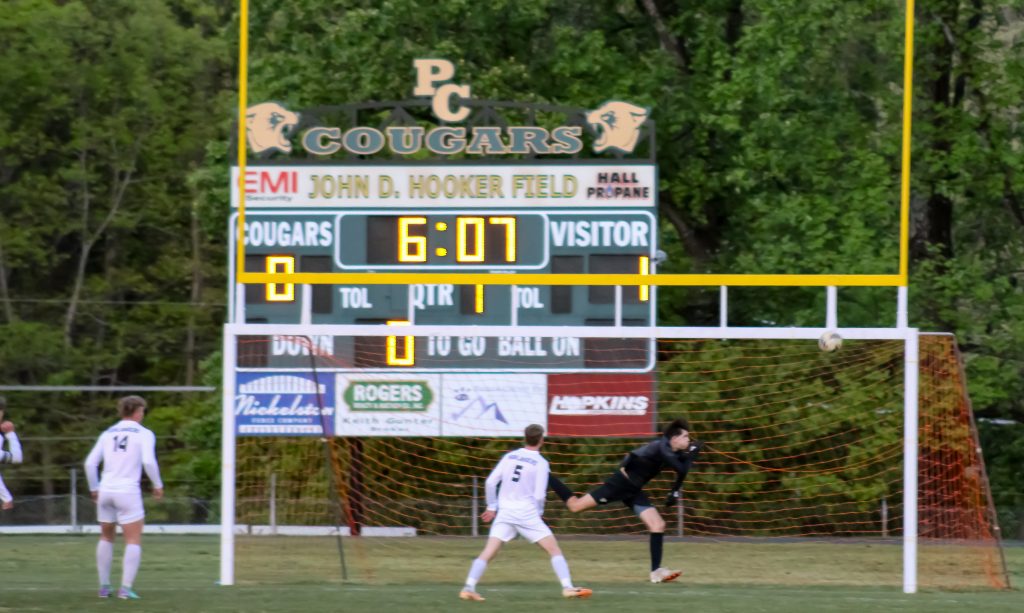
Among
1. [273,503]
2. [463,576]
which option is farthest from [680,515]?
[463,576]

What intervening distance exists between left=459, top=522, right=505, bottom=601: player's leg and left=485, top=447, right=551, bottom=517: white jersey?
0.13 metres

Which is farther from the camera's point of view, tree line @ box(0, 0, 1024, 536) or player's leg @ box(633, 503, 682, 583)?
tree line @ box(0, 0, 1024, 536)

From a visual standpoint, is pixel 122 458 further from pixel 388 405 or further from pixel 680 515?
pixel 680 515

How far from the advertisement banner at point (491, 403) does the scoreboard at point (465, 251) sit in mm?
165

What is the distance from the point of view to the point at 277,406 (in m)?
16.5

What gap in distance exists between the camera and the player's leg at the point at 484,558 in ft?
41.1

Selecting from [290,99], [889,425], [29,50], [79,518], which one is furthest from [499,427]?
[29,50]

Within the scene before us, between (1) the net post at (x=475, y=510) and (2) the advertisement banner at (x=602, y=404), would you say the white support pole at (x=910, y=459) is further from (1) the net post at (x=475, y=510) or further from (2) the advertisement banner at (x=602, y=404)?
(1) the net post at (x=475, y=510)

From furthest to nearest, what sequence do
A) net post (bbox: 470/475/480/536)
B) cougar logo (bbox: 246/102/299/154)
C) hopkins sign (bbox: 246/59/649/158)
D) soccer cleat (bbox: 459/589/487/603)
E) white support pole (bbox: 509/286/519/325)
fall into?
1. net post (bbox: 470/475/480/536)
2. cougar logo (bbox: 246/102/299/154)
3. hopkins sign (bbox: 246/59/649/158)
4. white support pole (bbox: 509/286/519/325)
5. soccer cleat (bbox: 459/589/487/603)

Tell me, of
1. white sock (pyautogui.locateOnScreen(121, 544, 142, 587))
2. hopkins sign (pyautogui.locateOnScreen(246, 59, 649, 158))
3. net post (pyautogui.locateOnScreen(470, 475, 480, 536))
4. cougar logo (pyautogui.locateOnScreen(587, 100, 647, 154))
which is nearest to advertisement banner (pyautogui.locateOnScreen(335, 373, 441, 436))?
net post (pyautogui.locateOnScreen(470, 475, 480, 536))

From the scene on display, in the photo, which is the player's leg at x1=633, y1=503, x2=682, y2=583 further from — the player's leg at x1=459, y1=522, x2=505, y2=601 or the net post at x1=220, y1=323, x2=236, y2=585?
the net post at x1=220, y1=323, x2=236, y2=585

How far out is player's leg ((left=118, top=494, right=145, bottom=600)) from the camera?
40.3 feet

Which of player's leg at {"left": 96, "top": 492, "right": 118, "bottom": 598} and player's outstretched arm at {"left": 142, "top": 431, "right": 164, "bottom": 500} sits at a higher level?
player's outstretched arm at {"left": 142, "top": 431, "right": 164, "bottom": 500}

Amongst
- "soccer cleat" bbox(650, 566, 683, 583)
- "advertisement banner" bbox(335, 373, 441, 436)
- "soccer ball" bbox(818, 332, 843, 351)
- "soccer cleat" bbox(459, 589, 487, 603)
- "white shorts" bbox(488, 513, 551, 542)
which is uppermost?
"soccer ball" bbox(818, 332, 843, 351)
